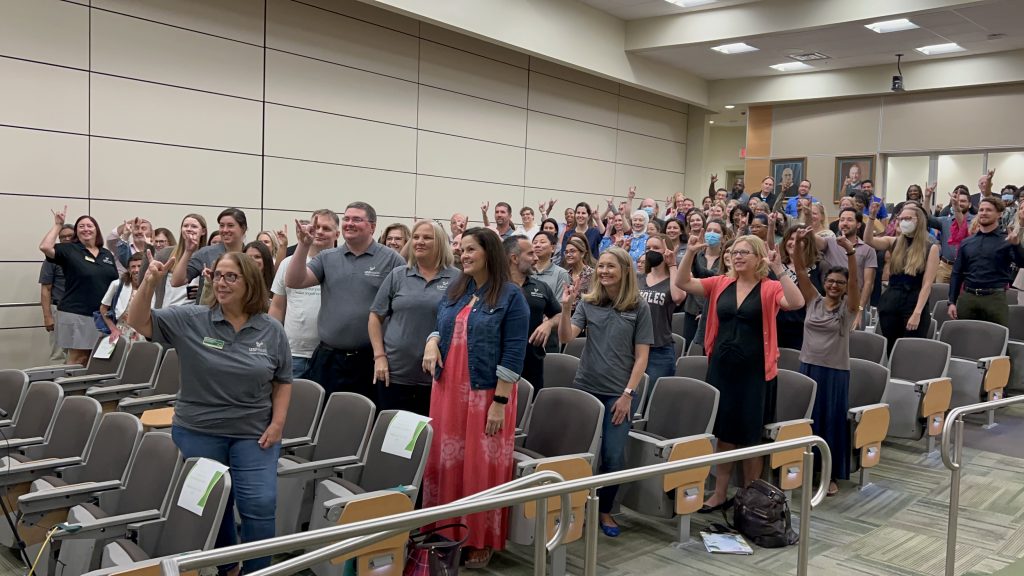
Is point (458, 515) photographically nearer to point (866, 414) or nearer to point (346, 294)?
point (346, 294)

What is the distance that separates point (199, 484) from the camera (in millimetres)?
2588

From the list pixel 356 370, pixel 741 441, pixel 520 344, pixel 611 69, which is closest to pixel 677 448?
pixel 741 441

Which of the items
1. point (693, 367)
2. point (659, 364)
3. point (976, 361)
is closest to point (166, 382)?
point (659, 364)

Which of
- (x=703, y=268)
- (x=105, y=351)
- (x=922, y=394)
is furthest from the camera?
(x=703, y=268)

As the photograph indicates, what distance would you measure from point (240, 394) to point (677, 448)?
204cm

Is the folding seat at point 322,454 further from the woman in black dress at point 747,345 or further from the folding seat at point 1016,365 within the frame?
the folding seat at point 1016,365

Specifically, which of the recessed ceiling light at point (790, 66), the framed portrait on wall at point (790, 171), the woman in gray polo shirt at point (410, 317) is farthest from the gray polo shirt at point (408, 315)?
the framed portrait on wall at point (790, 171)

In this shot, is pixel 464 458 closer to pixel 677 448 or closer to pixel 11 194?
pixel 677 448

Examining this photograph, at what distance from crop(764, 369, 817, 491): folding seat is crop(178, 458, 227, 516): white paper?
261 centimetres

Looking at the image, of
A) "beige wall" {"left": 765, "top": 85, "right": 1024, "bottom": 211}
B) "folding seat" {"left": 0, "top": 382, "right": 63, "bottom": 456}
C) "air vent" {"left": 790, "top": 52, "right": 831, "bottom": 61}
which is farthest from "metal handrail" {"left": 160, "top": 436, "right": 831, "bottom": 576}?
"beige wall" {"left": 765, "top": 85, "right": 1024, "bottom": 211}

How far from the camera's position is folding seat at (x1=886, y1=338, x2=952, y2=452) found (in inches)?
195

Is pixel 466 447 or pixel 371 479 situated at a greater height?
pixel 466 447

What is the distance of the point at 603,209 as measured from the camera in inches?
505

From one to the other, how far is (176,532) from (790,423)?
2.94 meters
